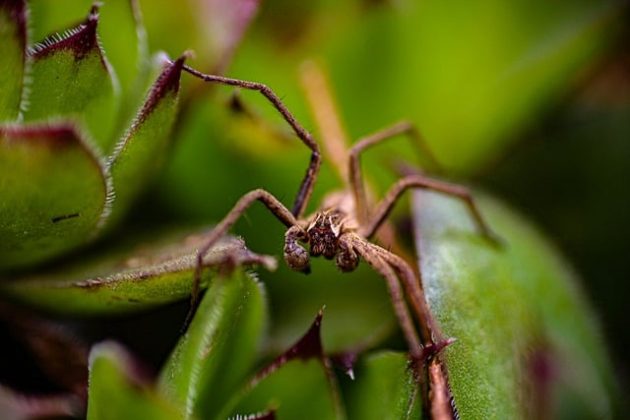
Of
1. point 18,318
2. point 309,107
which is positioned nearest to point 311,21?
point 309,107

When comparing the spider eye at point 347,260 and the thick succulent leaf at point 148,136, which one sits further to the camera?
the spider eye at point 347,260

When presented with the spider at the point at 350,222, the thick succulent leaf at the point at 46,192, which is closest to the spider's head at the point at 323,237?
the spider at the point at 350,222

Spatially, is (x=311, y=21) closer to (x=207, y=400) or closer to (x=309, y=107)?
(x=309, y=107)

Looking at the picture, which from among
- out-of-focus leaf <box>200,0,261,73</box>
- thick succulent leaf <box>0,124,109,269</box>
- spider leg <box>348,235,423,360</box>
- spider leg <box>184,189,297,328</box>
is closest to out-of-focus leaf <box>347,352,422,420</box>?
spider leg <box>348,235,423,360</box>

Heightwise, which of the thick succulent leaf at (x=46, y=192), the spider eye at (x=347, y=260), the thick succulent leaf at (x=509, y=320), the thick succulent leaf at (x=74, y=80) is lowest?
the thick succulent leaf at (x=509, y=320)

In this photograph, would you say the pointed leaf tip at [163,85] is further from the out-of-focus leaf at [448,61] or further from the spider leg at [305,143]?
the out-of-focus leaf at [448,61]
